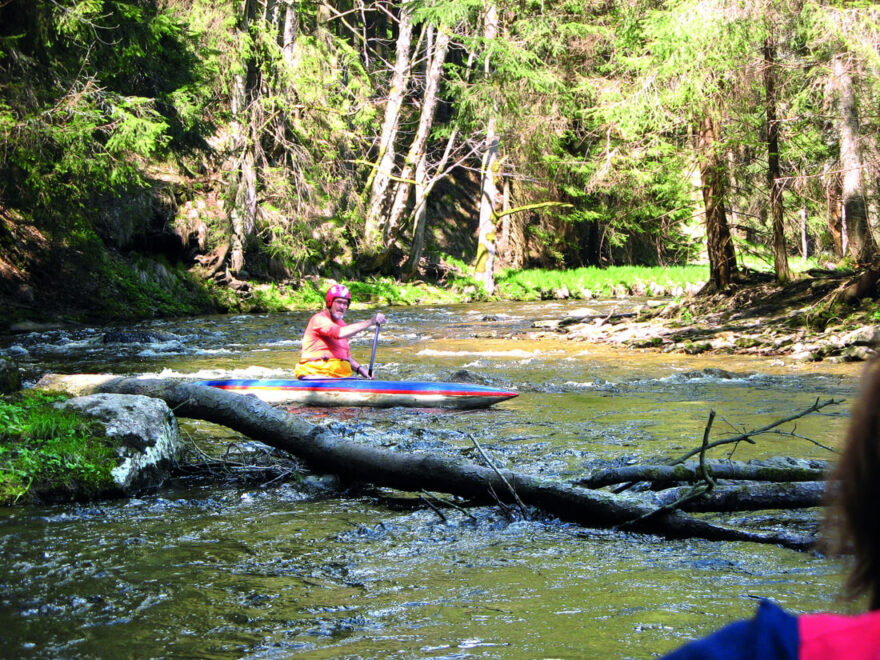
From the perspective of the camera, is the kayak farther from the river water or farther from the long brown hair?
the long brown hair

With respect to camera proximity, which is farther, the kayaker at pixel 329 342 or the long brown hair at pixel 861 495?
the kayaker at pixel 329 342

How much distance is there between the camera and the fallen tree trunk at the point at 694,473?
15.2ft

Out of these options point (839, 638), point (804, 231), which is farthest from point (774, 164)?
point (839, 638)

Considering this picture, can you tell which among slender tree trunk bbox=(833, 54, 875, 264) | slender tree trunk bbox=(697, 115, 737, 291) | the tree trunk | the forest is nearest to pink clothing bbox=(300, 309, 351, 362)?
the forest

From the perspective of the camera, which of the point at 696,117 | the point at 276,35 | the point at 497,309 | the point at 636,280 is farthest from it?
the point at 636,280

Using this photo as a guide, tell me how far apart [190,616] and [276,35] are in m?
20.5

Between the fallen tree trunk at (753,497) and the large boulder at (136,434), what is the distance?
10.6 feet

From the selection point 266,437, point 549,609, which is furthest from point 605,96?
point 549,609

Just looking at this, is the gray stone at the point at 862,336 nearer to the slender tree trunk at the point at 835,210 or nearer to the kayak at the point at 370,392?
the slender tree trunk at the point at 835,210

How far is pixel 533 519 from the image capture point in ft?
15.1

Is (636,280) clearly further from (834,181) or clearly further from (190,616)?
(190,616)

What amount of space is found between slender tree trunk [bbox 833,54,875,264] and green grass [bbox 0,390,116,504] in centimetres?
1289

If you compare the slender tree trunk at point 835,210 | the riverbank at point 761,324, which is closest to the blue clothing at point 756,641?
the riverbank at point 761,324

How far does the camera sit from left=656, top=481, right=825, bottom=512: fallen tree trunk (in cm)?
433
